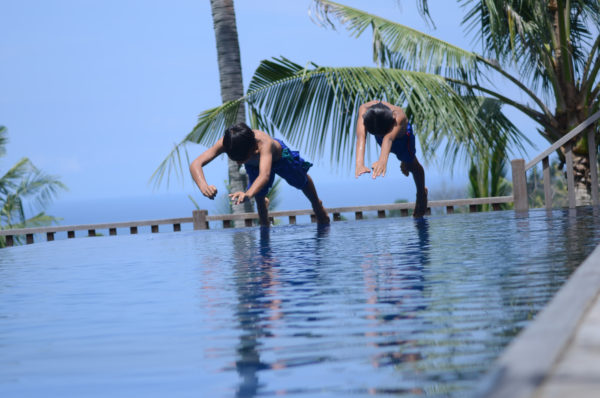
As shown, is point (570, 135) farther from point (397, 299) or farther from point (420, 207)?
point (397, 299)

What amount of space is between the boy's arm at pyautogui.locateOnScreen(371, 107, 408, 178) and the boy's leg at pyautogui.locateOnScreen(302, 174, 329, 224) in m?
1.37

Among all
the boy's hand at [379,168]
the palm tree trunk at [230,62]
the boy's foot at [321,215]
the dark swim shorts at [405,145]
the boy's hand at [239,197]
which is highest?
the palm tree trunk at [230,62]

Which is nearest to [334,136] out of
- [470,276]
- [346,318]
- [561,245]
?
[561,245]

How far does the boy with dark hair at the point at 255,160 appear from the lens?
743 centimetres

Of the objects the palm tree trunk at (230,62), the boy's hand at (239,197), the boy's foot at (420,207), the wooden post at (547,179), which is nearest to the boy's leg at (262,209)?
the boy's foot at (420,207)

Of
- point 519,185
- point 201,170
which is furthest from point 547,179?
point 201,170

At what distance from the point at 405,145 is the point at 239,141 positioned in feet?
6.19

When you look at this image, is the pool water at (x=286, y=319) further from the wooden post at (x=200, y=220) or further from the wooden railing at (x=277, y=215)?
the wooden post at (x=200, y=220)

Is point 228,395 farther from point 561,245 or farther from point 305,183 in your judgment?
point 305,183

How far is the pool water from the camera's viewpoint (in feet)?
7.28

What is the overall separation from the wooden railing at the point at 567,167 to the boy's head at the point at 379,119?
7.93 feet

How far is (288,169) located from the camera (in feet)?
27.7

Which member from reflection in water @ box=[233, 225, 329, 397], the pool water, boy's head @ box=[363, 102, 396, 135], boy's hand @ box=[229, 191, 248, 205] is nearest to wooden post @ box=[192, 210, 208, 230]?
boy's head @ box=[363, 102, 396, 135]

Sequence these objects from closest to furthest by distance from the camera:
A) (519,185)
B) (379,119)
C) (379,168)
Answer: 1. (379,168)
2. (379,119)
3. (519,185)
